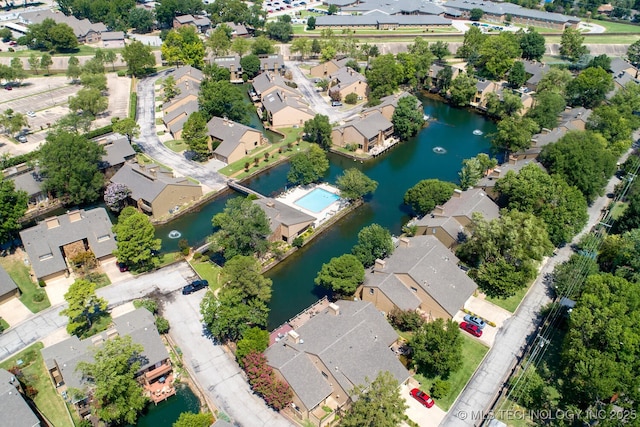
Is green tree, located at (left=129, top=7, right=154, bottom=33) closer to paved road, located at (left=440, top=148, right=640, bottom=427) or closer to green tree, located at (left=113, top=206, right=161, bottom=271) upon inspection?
green tree, located at (left=113, top=206, right=161, bottom=271)

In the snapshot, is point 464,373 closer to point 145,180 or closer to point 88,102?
point 145,180

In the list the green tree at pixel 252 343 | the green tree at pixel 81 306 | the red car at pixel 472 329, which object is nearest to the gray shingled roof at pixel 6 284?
the green tree at pixel 81 306

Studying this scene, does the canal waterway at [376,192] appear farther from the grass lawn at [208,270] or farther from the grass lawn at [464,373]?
the grass lawn at [464,373]

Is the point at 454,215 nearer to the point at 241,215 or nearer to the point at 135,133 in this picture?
the point at 241,215

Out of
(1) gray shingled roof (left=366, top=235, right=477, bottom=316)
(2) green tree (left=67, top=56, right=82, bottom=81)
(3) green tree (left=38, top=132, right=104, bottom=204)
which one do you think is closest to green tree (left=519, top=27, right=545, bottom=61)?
(1) gray shingled roof (left=366, top=235, right=477, bottom=316)

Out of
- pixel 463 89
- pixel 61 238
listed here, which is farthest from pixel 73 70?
pixel 463 89

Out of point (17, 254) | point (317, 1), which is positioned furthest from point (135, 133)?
point (317, 1)
